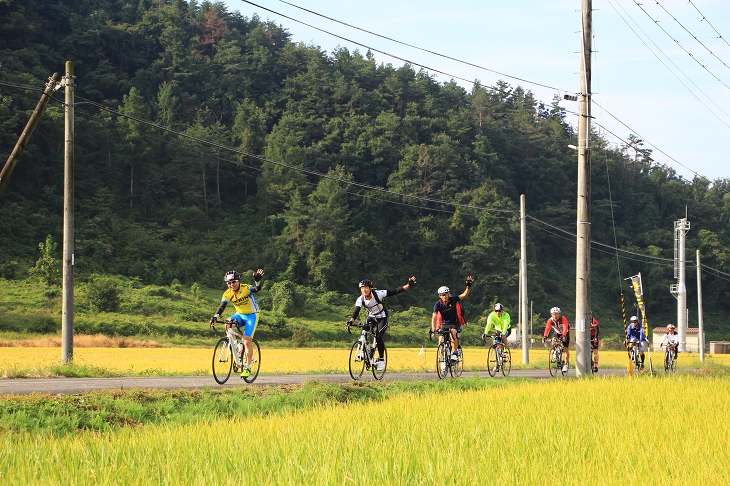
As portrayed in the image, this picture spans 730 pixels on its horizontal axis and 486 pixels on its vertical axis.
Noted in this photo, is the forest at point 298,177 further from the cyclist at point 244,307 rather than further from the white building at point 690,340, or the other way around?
the cyclist at point 244,307

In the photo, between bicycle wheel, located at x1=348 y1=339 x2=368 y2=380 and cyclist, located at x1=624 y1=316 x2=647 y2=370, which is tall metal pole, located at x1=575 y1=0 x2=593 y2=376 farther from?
bicycle wheel, located at x1=348 y1=339 x2=368 y2=380

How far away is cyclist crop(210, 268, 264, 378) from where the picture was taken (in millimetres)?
16406

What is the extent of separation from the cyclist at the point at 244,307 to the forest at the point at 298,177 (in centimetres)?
4785

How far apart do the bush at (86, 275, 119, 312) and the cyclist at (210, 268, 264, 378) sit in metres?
42.7

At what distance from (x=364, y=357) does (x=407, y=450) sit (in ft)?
34.6

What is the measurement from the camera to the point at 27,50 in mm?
85188

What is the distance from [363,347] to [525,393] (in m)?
3.98

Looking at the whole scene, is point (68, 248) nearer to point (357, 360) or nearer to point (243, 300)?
point (243, 300)

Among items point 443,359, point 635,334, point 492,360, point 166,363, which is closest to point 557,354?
point 492,360

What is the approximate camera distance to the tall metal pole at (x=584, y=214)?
73.6 feet

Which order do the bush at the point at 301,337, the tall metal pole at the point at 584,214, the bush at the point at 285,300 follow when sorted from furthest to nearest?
the bush at the point at 285,300, the bush at the point at 301,337, the tall metal pole at the point at 584,214

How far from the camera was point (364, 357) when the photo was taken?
60.4 feet

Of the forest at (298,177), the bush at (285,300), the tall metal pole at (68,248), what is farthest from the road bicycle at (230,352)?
the bush at (285,300)

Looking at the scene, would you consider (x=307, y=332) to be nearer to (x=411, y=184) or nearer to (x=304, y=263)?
(x=304, y=263)
